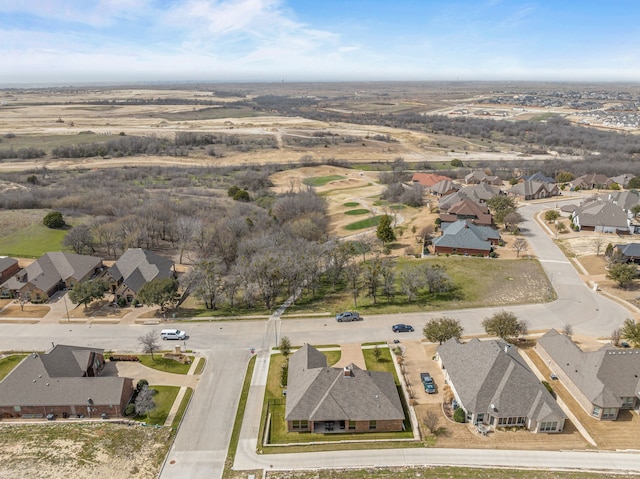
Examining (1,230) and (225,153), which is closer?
(1,230)

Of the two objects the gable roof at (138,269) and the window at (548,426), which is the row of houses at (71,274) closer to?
the gable roof at (138,269)

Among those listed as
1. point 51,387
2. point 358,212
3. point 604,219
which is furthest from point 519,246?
point 51,387

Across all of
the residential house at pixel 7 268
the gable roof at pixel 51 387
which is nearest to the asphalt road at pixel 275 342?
the gable roof at pixel 51 387

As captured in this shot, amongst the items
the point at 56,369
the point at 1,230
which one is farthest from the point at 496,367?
the point at 1,230

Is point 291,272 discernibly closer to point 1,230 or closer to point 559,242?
point 559,242

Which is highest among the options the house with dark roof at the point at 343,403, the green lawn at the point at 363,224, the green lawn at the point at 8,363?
the house with dark roof at the point at 343,403

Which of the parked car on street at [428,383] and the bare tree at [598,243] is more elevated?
the bare tree at [598,243]

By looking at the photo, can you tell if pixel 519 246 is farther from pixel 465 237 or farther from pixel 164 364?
pixel 164 364
